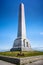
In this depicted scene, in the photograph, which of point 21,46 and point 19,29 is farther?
point 19,29

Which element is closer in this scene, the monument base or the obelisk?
the monument base

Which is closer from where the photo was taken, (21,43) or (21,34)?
(21,43)

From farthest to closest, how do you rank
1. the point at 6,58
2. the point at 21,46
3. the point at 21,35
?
the point at 21,35 < the point at 21,46 < the point at 6,58

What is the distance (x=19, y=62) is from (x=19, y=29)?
61.4 feet

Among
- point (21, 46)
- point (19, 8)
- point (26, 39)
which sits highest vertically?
point (19, 8)

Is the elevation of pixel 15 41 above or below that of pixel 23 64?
above

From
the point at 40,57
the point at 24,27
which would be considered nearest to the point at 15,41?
the point at 24,27

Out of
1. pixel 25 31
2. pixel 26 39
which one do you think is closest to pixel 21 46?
pixel 26 39

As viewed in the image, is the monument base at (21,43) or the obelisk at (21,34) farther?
the obelisk at (21,34)

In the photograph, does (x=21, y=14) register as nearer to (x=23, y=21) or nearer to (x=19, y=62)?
(x=23, y=21)

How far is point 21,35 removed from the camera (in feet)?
100

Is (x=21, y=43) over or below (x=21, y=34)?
below

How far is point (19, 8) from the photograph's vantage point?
32.3 meters

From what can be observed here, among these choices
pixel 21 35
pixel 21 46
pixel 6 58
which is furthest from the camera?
pixel 21 35
